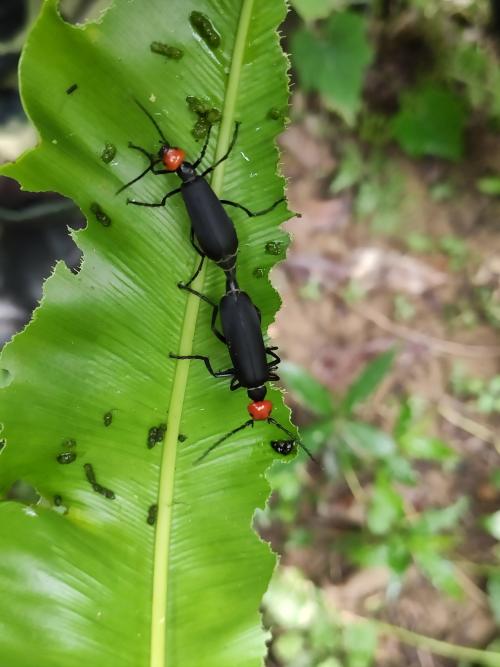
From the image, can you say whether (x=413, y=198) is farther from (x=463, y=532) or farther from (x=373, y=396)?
(x=463, y=532)

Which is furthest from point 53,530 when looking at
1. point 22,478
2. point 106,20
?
point 106,20

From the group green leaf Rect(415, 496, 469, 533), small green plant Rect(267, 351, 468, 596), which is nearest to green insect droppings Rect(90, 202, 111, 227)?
small green plant Rect(267, 351, 468, 596)

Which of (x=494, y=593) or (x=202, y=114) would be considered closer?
(x=202, y=114)

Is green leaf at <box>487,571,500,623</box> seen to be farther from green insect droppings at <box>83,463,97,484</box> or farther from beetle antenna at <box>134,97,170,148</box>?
beetle antenna at <box>134,97,170,148</box>

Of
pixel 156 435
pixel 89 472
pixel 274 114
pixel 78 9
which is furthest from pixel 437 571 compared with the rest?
pixel 78 9

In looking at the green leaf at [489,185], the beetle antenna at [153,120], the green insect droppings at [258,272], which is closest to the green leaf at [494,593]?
the green leaf at [489,185]

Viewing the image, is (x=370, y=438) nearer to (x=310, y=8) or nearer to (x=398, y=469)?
(x=398, y=469)
